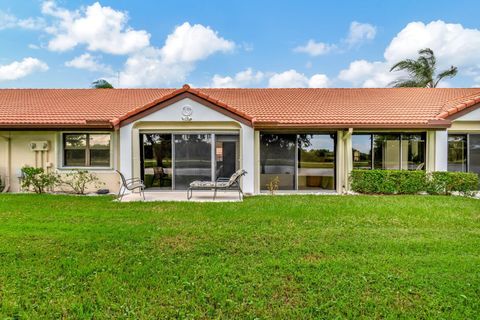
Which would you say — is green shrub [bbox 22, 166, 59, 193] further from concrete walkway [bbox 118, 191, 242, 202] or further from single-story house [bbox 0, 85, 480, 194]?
concrete walkway [bbox 118, 191, 242, 202]

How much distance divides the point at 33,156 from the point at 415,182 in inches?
655

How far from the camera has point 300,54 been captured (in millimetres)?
27578

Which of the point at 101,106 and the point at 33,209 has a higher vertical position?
the point at 101,106

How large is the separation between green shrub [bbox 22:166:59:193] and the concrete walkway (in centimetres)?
359

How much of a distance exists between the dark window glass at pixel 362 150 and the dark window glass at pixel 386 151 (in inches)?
9.6

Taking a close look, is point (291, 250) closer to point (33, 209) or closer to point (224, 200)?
point (224, 200)

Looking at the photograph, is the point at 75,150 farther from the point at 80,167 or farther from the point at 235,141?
the point at 235,141

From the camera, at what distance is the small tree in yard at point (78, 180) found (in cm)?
1373

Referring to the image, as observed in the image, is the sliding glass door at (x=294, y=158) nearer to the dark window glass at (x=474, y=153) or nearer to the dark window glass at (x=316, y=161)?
the dark window glass at (x=316, y=161)

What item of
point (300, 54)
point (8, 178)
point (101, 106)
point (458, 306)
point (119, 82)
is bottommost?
point (458, 306)

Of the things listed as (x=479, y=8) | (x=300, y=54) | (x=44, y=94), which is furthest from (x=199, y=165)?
(x=479, y=8)

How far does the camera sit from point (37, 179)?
44.0 ft

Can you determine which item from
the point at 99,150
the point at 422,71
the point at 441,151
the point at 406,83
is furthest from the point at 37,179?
the point at 422,71

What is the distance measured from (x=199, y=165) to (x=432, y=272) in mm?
9971
